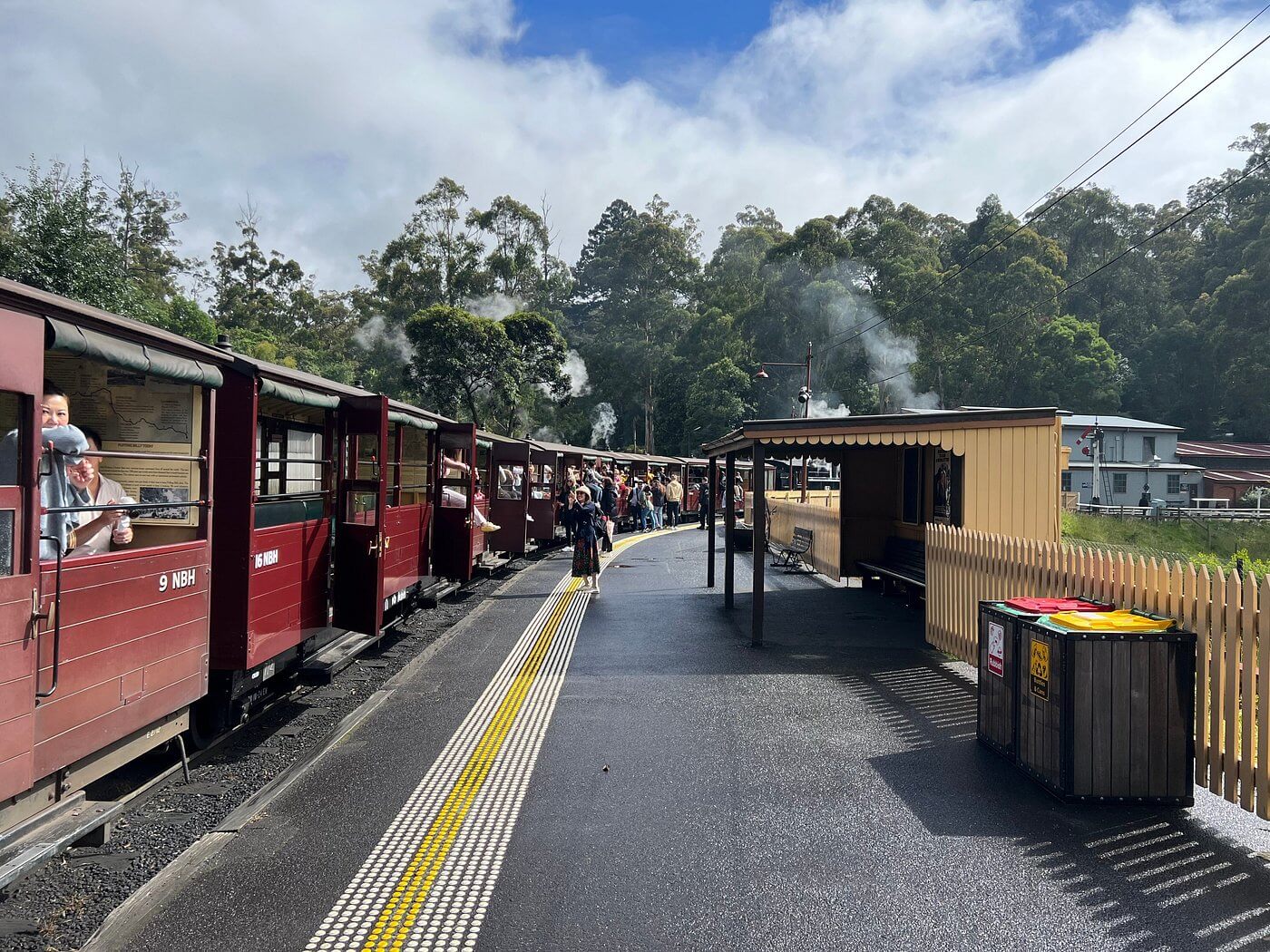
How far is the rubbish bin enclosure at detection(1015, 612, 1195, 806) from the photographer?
505 centimetres

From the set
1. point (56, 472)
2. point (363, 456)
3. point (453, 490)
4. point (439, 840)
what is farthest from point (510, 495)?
point (56, 472)

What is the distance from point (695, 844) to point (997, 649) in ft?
8.61

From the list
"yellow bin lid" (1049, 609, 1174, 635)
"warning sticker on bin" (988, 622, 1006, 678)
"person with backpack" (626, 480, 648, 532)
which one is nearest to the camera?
"yellow bin lid" (1049, 609, 1174, 635)

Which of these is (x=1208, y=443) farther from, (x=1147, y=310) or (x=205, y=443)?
(x=205, y=443)

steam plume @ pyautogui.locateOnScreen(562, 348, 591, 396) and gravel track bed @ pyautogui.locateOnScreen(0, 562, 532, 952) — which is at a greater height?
steam plume @ pyautogui.locateOnScreen(562, 348, 591, 396)

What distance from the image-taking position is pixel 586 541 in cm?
1333

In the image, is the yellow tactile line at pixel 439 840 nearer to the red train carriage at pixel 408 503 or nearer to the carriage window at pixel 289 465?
the carriage window at pixel 289 465

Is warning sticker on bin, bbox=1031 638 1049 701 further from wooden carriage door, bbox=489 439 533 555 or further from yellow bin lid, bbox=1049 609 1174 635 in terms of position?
wooden carriage door, bbox=489 439 533 555

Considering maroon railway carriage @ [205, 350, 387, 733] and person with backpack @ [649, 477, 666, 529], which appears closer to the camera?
maroon railway carriage @ [205, 350, 387, 733]

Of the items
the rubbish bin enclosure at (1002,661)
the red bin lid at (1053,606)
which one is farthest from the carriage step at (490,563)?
the red bin lid at (1053,606)

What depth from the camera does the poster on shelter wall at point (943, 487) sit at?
1202 centimetres

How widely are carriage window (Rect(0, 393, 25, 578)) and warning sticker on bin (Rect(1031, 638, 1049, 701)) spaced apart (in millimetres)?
5330

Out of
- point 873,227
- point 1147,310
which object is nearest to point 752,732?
point 873,227

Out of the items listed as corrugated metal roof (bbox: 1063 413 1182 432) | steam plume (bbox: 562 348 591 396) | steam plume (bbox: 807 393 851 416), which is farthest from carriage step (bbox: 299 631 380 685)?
steam plume (bbox: 562 348 591 396)
